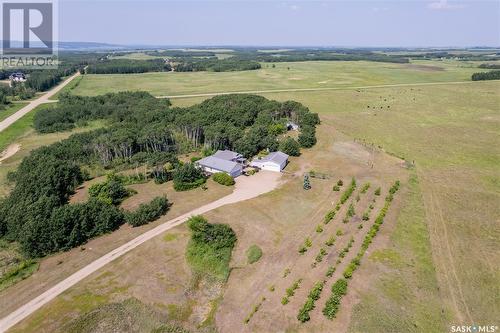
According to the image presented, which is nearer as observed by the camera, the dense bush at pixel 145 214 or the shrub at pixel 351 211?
the dense bush at pixel 145 214

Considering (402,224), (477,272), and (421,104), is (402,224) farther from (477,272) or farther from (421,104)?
(421,104)

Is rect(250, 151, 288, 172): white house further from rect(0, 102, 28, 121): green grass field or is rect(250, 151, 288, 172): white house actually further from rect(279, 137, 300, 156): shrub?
rect(0, 102, 28, 121): green grass field

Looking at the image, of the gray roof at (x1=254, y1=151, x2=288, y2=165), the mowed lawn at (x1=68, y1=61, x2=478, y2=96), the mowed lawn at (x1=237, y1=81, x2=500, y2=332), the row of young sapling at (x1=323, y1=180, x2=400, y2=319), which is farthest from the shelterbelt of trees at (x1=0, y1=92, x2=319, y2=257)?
the mowed lawn at (x1=68, y1=61, x2=478, y2=96)

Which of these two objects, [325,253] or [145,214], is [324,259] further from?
[145,214]

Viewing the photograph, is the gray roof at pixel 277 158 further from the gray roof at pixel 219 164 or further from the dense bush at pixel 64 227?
the dense bush at pixel 64 227

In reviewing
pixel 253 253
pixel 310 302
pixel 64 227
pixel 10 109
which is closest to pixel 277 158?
pixel 253 253

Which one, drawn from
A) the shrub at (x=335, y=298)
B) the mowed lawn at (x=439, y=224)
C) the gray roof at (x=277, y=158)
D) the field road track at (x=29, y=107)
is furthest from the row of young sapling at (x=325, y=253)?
the field road track at (x=29, y=107)
